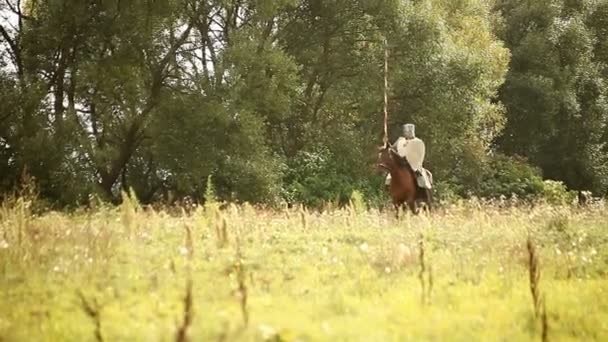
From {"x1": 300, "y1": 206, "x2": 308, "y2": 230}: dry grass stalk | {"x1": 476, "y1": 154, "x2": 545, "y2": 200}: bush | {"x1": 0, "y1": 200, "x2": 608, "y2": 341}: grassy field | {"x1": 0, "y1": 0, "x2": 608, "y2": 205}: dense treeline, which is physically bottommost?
{"x1": 0, "y1": 200, "x2": 608, "y2": 341}: grassy field

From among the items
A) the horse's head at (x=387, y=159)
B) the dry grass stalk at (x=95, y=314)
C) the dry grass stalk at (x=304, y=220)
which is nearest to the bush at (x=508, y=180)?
the horse's head at (x=387, y=159)

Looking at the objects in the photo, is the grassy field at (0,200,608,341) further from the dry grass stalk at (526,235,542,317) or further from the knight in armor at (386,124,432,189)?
the knight in armor at (386,124,432,189)

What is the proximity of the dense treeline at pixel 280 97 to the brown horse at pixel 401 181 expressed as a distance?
3.74 m

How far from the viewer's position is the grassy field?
416 centimetres

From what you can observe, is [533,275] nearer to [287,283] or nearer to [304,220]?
[287,283]

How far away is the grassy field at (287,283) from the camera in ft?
13.7

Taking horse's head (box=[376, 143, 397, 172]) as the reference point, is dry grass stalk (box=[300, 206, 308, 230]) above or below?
below

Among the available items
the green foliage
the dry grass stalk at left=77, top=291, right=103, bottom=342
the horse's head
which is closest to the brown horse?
the horse's head

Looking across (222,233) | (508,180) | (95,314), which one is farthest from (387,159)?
(508,180)

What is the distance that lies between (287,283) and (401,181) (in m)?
6.73

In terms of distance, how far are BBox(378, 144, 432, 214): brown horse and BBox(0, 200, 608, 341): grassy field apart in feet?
11.2

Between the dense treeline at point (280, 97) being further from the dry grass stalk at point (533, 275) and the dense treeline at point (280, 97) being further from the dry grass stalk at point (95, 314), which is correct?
the dry grass stalk at point (95, 314)

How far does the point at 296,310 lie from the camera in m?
4.60

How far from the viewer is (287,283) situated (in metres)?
5.43
